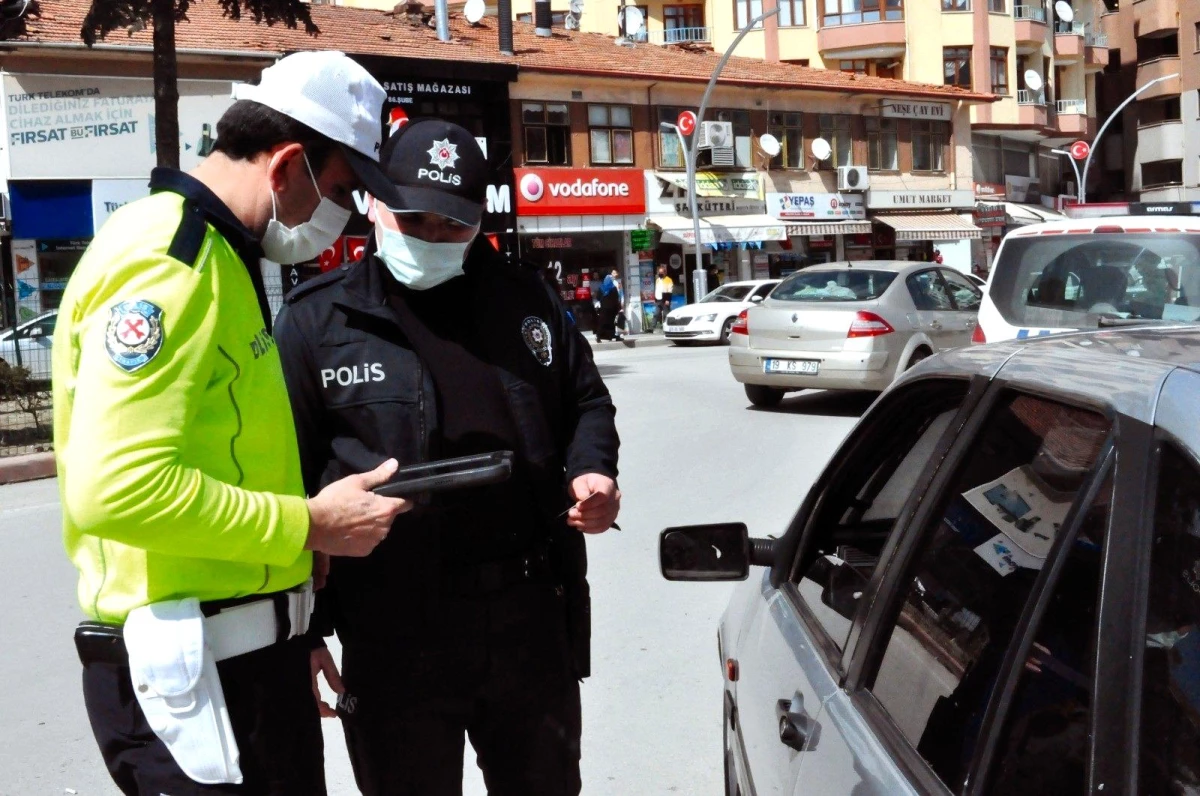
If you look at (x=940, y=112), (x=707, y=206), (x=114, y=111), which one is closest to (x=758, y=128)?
(x=707, y=206)

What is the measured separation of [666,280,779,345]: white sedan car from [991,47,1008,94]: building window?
2479 cm

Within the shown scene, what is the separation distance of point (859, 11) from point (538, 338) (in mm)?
47847

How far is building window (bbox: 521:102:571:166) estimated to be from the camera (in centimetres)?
3325

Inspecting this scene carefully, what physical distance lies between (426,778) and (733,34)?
157ft

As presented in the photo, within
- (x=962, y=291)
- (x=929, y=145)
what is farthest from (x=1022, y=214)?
(x=962, y=291)

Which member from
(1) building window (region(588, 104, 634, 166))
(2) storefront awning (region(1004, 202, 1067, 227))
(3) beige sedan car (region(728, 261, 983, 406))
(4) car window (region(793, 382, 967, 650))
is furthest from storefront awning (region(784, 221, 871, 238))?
(4) car window (region(793, 382, 967, 650))

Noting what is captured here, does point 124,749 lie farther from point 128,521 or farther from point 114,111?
point 114,111

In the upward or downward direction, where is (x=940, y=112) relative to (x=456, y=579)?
upward

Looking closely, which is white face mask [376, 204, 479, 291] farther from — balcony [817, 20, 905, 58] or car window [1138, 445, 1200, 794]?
balcony [817, 20, 905, 58]

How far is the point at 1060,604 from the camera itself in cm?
155

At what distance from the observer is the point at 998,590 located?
1.83 metres

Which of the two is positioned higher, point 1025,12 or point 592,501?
point 1025,12

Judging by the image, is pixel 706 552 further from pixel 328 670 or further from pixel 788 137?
pixel 788 137

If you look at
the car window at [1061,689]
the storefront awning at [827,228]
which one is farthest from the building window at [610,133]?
the car window at [1061,689]
